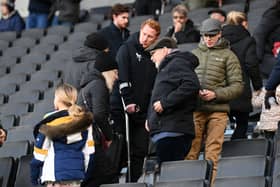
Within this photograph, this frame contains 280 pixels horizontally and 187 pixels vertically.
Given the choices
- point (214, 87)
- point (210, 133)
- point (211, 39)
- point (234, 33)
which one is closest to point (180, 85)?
point (214, 87)

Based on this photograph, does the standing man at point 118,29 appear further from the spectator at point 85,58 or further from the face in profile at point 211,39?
the face in profile at point 211,39

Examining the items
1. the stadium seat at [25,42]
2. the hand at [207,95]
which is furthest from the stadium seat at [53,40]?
the hand at [207,95]

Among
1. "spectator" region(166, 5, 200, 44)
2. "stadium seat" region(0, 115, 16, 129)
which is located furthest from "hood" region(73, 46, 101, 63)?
"spectator" region(166, 5, 200, 44)

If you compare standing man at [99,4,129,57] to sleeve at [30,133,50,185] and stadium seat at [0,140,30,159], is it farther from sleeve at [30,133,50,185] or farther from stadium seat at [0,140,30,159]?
sleeve at [30,133,50,185]

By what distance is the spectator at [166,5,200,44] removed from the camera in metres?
12.8

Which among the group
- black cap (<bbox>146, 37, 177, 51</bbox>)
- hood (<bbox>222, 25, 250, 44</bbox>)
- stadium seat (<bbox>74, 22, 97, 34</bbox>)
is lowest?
stadium seat (<bbox>74, 22, 97, 34</bbox>)

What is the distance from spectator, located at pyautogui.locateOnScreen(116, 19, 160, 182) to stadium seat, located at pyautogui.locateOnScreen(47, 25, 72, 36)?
5808mm

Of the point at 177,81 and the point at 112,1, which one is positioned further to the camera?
the point at 112,1

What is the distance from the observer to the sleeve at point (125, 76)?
1018 cm

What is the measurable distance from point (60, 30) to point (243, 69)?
20.2 feet

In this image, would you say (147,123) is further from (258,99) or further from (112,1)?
(112,1)

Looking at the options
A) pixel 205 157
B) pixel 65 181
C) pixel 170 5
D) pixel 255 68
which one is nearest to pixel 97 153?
pixel 65 181

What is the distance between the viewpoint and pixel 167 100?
30.3 ft

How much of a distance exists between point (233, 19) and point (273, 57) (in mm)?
1055
